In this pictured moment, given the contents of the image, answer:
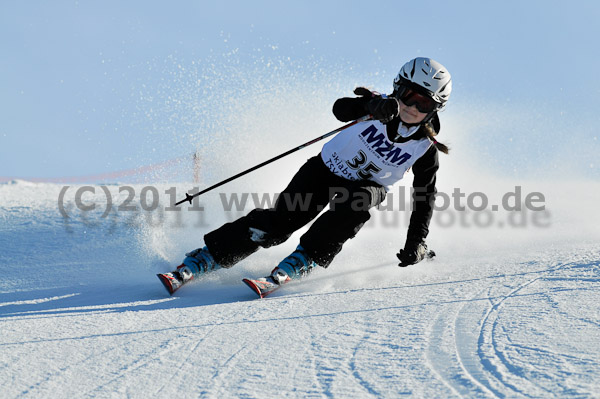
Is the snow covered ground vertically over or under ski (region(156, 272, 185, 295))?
under

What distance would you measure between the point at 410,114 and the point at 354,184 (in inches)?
23.2

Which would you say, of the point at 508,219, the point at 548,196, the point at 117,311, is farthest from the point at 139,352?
the point at 548,196

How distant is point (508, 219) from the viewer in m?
7.21

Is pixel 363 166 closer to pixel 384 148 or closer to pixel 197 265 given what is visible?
pixel 384 148

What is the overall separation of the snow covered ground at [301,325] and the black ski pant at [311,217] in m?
0.26

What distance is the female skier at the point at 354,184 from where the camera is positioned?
140 inches

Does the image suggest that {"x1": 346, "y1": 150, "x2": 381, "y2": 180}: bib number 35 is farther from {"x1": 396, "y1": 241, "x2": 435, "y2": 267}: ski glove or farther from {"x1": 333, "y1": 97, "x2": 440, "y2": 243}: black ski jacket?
{"x1": 396, "y1": 241, "x2": 435, "y2": 267}: ski glove

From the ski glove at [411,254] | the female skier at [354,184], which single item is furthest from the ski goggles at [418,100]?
the ski glove at [411,254]

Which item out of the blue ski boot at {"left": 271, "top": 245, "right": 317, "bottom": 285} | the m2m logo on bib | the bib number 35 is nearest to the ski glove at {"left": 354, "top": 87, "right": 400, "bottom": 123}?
the m2m logo on bib

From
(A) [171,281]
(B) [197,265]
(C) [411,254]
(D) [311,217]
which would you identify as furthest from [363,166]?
(A) [171,281]

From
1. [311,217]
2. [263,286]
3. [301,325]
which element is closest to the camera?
[301,325]

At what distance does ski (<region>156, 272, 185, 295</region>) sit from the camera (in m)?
3.50

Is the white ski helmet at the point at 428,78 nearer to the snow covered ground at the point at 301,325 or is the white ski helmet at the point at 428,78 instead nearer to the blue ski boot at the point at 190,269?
the snow covered ground at the point at 301,325

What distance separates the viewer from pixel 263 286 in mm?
3410
